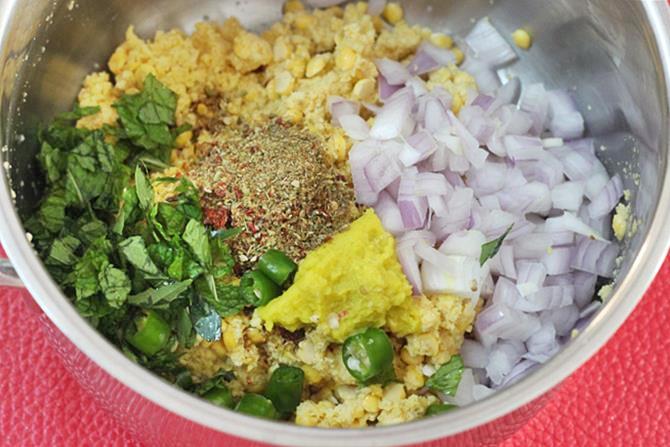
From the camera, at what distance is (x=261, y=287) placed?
1.48 m

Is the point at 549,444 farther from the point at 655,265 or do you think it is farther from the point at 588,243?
the point at 655,265

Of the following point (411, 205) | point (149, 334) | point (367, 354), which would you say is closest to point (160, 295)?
point (149, 334)

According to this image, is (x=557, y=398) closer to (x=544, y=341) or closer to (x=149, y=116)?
(x=544, y=341)

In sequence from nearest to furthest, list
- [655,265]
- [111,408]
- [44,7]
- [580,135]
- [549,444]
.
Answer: [655,265], [111,408], [44,7], [549,444], [580,135]

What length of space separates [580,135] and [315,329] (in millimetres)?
693

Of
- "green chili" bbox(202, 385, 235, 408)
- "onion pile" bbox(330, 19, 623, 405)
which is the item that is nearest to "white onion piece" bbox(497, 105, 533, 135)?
"onion pile" bbox(330, 19, 623, 405)

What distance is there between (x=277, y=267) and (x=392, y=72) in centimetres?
52

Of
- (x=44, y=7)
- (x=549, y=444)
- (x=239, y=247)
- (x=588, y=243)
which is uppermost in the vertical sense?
(x=44, y=7)

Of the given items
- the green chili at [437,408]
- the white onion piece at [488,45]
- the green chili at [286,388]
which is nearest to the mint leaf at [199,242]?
the green chili at [286,388]

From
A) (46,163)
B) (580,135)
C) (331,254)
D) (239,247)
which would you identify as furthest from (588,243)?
(46,163)

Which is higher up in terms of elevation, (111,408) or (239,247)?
(239,247)

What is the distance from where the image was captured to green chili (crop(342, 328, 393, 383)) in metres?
1.42

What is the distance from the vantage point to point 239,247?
155cm

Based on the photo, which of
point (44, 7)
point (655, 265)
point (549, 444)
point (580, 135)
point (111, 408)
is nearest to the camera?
point (655, 265)
